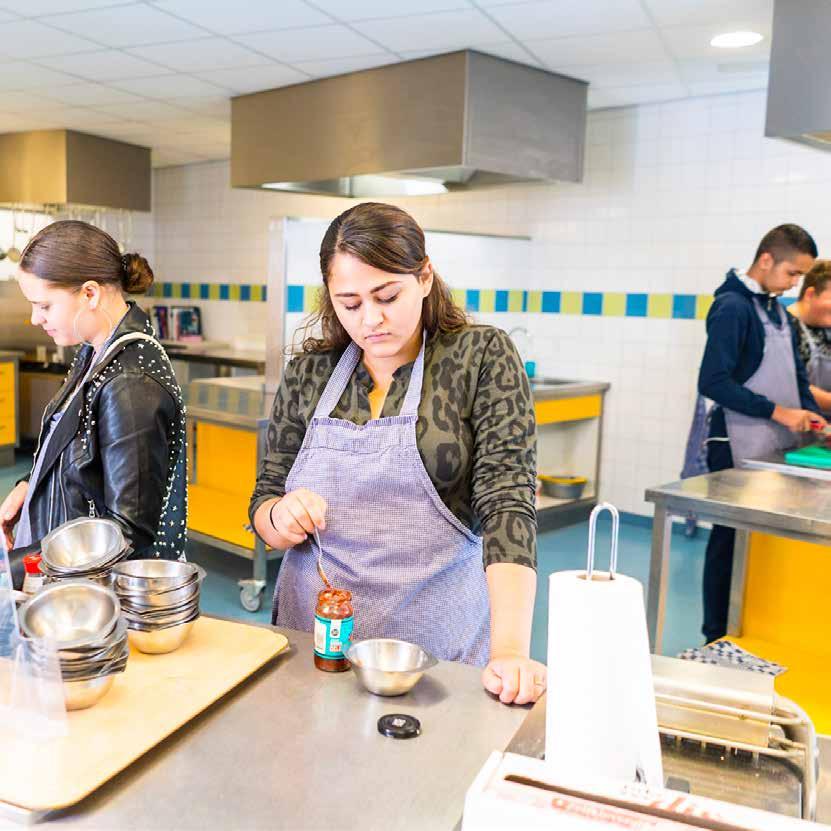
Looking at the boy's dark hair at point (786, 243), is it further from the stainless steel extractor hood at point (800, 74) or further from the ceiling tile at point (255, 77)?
the ceiling tile at point (255, 77)

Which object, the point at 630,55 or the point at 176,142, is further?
the point at 176,142

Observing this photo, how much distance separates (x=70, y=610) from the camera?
1.25 metres

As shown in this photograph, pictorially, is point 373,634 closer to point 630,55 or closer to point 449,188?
point 630,55

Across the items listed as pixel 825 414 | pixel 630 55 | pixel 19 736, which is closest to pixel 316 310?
pixel 19 736

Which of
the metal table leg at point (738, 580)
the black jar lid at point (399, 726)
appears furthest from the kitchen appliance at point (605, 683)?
the metal table leg at point (738, 580)

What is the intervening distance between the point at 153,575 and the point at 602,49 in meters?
3.99

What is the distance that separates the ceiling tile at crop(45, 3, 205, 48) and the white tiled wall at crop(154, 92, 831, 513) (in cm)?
206

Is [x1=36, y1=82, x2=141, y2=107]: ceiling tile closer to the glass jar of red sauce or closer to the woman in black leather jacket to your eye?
the woman in black leather jacket

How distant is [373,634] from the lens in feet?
5.49

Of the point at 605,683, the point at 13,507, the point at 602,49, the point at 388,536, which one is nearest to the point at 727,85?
the point at 602,49

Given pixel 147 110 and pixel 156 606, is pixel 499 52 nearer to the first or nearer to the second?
pixel 147 110

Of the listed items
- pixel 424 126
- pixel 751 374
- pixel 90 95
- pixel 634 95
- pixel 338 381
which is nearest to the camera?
pixel 338 381

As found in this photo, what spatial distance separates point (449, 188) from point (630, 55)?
5.39ft

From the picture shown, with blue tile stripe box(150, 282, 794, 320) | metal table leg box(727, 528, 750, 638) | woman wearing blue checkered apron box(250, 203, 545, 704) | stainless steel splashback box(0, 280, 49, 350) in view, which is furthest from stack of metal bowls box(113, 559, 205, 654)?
stainless steel splashback box(0, 280, 49, 350)
